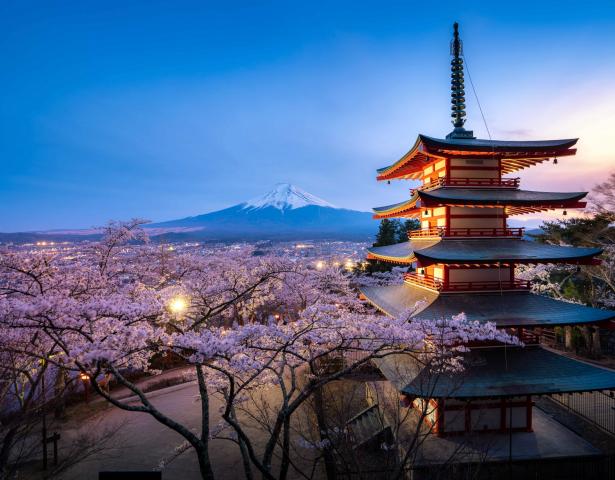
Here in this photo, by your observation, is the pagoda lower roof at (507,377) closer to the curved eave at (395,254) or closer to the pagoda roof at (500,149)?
the curved eave at (395,254)

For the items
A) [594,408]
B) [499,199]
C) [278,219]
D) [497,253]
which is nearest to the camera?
[497,253]

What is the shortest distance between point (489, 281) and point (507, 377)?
3099 mm

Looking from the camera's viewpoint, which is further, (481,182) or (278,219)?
(278,219)

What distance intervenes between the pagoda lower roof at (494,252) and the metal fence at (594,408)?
17.2ft

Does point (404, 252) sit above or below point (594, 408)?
above

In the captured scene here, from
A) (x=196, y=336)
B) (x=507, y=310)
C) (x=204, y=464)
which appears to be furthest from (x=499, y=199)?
(x=204, y=464)

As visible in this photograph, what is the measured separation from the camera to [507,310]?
34.2 ft

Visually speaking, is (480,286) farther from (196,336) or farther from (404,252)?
(196,336)

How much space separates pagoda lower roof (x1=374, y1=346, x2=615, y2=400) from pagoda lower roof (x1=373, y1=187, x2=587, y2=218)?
4.52 metres

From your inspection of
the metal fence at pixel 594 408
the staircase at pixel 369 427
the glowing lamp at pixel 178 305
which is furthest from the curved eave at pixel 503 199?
the glowing lamp at pixel 178 305

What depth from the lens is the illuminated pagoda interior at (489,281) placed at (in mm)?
9602

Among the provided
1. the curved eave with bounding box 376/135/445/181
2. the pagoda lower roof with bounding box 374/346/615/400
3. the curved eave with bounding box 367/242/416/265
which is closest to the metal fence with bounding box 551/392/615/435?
the pagoda lower roof with bounding box 374/346/615/400

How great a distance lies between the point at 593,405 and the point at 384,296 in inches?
356

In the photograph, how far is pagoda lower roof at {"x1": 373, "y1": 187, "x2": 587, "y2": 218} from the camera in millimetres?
10742
